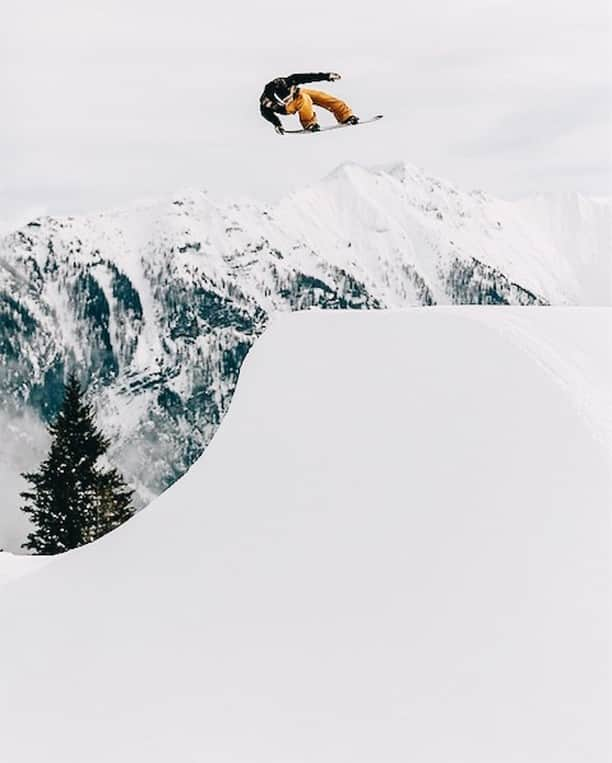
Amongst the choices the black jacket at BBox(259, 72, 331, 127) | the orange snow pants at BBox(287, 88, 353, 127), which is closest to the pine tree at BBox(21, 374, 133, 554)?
the orange snow pants at BBox(287, 88, 353, 127)

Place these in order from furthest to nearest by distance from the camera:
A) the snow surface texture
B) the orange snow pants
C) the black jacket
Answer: the orange snow pants → the black jacket → the snow surface texture

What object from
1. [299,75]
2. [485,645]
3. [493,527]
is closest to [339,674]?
[485,645]

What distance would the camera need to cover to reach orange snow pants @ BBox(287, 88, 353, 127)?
16.5 metres

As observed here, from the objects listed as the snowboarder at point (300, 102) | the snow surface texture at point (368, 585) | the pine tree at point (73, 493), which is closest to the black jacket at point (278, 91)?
the snowboarder at point (300, 102)

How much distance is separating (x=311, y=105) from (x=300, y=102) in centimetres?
51

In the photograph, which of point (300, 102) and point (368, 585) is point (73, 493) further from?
point (368, 585)

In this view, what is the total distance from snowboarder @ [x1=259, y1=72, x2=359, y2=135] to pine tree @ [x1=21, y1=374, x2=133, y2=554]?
2938 centimetres

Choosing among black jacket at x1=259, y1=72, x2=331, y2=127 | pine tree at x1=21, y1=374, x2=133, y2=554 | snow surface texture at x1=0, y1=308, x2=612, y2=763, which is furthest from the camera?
pine tree at x1=21, y1=374, x2=133, y2=554

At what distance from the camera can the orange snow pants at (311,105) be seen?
16484mm

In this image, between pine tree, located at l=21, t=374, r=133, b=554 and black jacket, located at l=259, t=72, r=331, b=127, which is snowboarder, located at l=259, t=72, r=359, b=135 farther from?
pine tree, located at l=21, t=374, r=133, b=554

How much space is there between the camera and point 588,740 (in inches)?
325

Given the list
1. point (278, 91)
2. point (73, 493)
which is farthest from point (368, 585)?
point (73, 493)

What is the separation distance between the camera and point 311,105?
16984mm

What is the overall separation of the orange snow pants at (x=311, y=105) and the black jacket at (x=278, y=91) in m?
0.30
